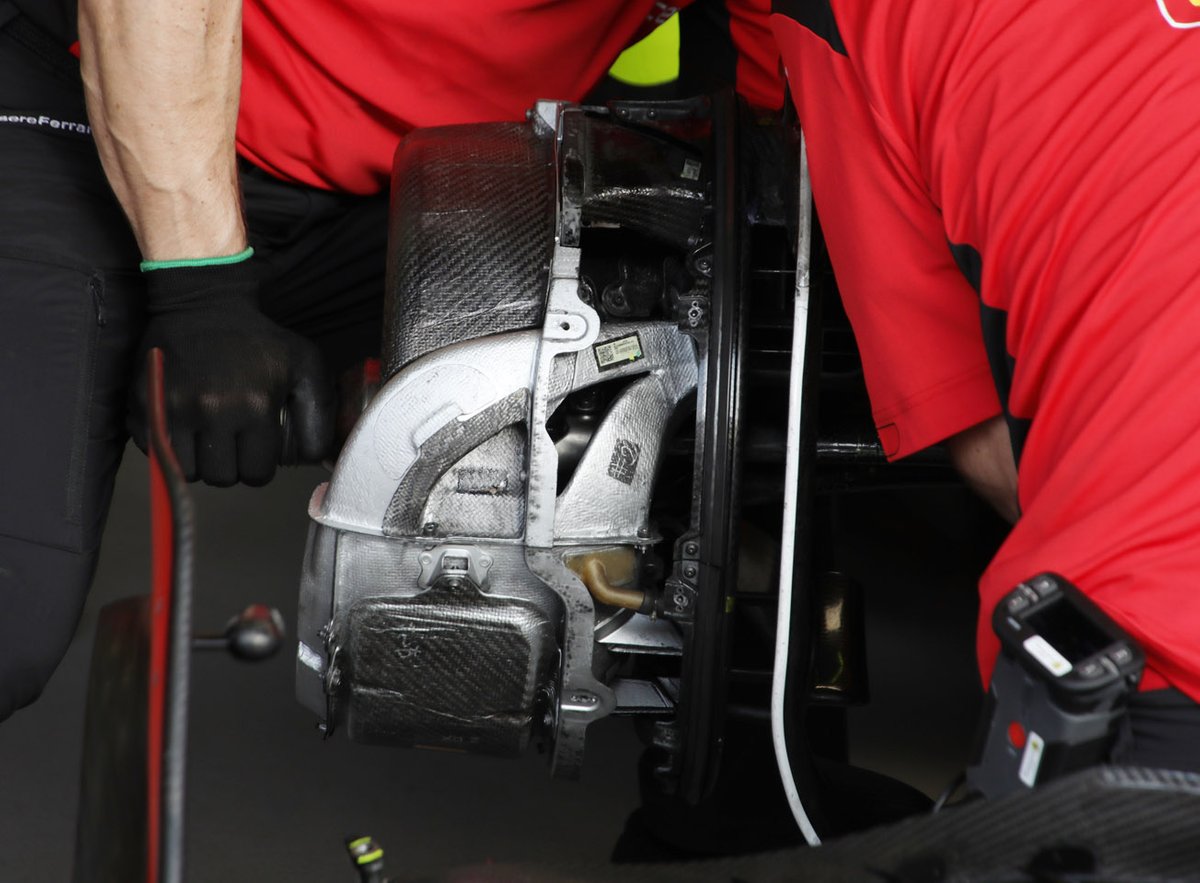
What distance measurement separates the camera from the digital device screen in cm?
66

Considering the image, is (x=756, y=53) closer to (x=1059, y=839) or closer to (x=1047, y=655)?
(x=1047, y=655)

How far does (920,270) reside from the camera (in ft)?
2.95

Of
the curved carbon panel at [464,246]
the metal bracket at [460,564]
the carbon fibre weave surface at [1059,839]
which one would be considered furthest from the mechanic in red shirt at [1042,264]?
the metal bracket at [460,564]

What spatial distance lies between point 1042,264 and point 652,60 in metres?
0.81

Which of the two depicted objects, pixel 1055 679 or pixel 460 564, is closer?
pixel 1055 679

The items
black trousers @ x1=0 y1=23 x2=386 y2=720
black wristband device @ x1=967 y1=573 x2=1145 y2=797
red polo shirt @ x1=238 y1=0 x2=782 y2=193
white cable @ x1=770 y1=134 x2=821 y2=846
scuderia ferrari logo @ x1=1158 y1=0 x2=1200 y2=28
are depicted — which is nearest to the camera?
black wristband device @ x1=967 y1=573 x2=1145 y2=797

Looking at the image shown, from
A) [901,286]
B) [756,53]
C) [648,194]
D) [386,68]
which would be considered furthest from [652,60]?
[901,286]

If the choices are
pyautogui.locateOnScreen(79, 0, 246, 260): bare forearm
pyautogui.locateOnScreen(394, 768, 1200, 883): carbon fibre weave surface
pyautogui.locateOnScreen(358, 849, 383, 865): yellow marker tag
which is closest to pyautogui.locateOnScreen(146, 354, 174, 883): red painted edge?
pyautogui.locateOnScreen(358, 849, 383, 865): yellow marker tag

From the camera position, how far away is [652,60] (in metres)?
1.49

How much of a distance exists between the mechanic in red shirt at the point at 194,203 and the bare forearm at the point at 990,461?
22.1 inches

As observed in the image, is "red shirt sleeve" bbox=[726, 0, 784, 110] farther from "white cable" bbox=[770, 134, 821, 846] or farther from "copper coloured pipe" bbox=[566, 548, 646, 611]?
"copper coloured pipe" bbox=[566, 548, 646, 611]

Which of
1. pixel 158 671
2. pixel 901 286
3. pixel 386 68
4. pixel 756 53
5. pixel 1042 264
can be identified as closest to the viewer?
pixel 158 671

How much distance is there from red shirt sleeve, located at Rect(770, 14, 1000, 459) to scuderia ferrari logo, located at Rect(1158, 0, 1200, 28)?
0.18 metres

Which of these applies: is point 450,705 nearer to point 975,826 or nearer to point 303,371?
point 303,371
